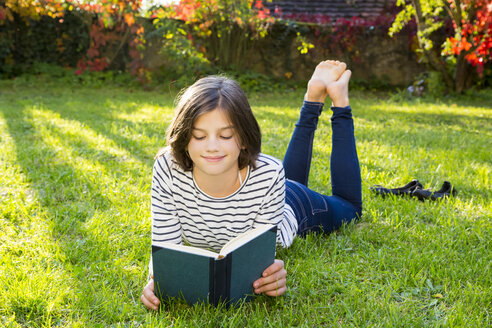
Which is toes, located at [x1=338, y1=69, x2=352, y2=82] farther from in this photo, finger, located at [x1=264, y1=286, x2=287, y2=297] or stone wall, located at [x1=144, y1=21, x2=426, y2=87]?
stone wall, located at [x1=144, y1=21, x2=426, y2=87]

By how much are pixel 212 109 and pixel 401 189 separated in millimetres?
1866

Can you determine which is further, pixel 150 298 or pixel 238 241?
pixel 150 298

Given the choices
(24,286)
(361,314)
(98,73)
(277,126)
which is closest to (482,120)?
(277,126)

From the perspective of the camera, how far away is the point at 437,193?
309 cm

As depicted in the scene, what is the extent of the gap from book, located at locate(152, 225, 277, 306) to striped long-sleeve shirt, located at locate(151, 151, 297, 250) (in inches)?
10.6

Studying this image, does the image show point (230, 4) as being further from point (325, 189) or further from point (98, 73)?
point (325, 189)

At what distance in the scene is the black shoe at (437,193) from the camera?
9.93 feet

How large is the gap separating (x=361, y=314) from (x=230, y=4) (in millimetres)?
7935

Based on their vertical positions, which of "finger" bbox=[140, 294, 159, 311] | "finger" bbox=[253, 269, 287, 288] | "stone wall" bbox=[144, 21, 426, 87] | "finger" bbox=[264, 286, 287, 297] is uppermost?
"stone wall" bbox=[144, 21, 426, 87]

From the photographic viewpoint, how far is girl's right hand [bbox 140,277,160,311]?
1.78 metres

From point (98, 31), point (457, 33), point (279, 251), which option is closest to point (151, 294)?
point (279, 251)

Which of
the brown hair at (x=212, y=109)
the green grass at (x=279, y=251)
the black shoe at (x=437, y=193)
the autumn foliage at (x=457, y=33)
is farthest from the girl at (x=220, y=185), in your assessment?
the autumn foliage at (x=457, y=33)

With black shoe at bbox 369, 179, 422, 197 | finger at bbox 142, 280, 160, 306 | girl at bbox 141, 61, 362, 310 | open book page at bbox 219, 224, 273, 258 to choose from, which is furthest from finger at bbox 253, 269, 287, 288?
black shoe at bbox 369, 179, 422, 197

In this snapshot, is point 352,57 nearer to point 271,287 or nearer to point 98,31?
point 98,31
